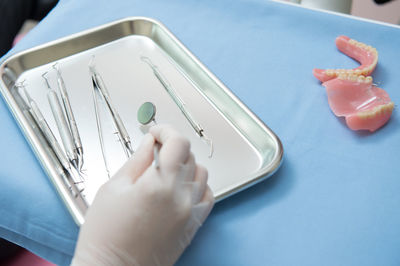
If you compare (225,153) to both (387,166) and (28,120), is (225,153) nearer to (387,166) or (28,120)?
(387,166)

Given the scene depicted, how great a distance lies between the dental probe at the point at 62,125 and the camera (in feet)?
2.15

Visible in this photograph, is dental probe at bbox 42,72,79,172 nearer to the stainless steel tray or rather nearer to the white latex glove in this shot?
the stainless steel tray

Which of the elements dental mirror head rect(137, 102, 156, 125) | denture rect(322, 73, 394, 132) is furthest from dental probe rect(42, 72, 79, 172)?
denture rect(322, 73, 394, 132)

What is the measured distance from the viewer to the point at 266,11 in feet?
3.01

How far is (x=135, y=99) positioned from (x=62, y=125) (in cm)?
15

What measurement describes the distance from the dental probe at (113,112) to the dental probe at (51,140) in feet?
Result: 0.34

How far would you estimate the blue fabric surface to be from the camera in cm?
53

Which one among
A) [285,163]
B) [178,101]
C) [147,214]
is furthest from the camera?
[178,101]

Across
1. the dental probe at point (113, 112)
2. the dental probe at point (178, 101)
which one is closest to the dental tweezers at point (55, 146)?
the dental probe at point (113, 112)

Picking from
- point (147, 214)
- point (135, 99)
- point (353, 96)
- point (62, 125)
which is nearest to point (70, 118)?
point (62, 125)

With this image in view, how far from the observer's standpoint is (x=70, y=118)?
72 centimetres

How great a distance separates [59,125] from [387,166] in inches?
23.8

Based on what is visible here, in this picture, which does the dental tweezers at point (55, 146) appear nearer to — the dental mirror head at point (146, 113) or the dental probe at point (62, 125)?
the dental probe at point (62, 125)

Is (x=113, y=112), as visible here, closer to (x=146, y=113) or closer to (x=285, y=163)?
(x=146, y=113)
